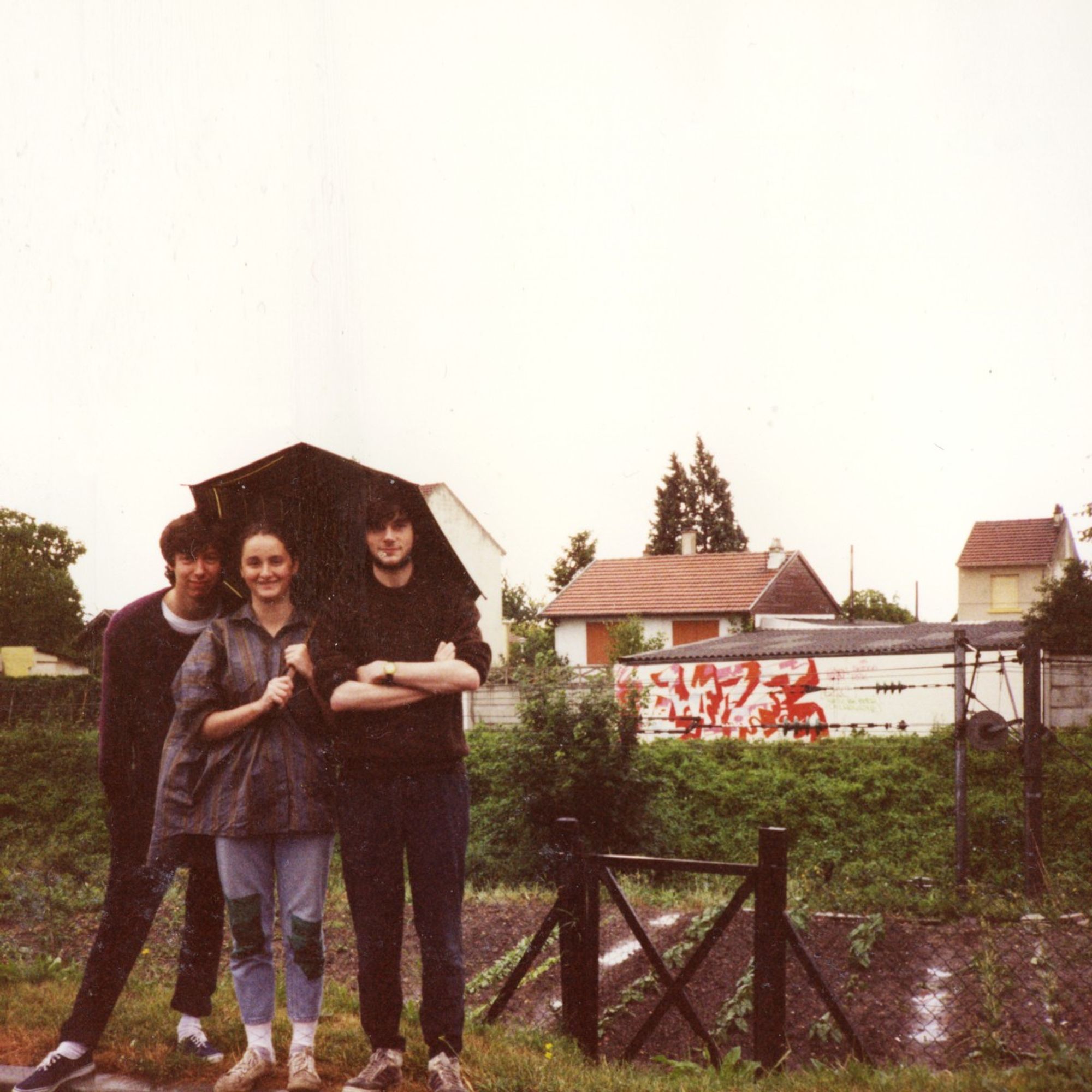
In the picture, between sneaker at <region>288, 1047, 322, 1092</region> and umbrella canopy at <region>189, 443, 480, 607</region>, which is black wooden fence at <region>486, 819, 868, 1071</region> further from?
umbrella canopy at <region>189, 443, 480, 607</region>

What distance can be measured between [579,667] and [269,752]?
7.24 meters

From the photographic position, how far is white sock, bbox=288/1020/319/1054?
12.0 feet

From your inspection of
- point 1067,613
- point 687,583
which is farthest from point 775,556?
point 1067,613

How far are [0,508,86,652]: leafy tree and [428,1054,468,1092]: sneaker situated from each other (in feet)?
9.91

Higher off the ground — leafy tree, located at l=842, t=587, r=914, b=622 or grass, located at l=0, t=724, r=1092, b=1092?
leafy tree, located at l=842, t=587, r=914, b=622

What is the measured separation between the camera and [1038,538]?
2075 cm

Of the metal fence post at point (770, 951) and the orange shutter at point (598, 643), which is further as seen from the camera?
the orange shutter at point (598, 643)

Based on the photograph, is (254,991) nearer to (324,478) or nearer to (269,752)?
(269,752)

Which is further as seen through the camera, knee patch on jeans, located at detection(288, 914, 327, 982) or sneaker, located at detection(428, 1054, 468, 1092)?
knee patch on jeans, located at detection(288, 914, 327, 982)

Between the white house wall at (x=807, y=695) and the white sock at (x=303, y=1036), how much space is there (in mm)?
15741

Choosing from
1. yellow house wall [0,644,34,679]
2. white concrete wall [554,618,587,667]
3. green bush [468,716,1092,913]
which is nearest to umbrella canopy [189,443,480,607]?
green bush [468,716,1092,913]

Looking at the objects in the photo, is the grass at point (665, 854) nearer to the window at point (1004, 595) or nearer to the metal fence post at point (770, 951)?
the metal fence post at point (770, 951)

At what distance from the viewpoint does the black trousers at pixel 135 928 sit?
13.0ft

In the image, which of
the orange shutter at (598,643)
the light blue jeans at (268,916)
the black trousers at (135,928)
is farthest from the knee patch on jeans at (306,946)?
the orange shutter at (598,643)
